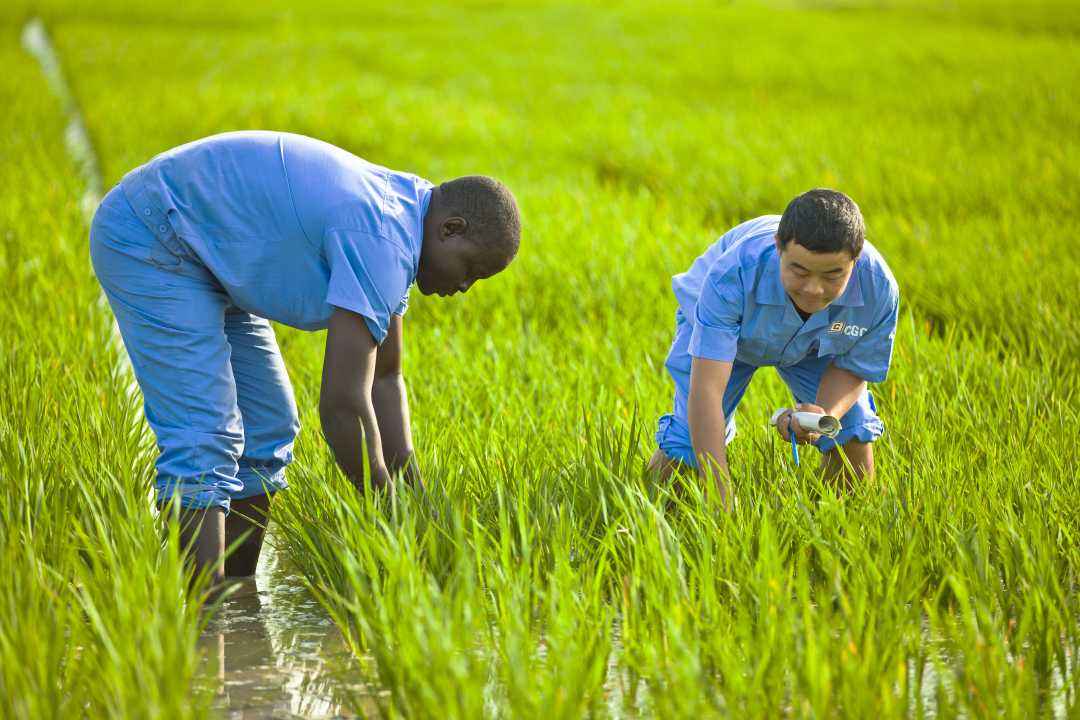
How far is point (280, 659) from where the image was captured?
204 cm

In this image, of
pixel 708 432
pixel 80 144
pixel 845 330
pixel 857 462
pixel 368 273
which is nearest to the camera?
pixel 368 273

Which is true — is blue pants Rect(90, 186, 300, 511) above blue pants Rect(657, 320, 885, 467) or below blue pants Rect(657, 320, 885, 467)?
above

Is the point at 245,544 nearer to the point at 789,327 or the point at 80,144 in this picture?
the point at 789,327

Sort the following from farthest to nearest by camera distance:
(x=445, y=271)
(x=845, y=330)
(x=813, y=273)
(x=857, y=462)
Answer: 1. (x=857, y=462)
2. (x=845, y=330)
3. (x=813, y=273)
4. (x=445, y=271)

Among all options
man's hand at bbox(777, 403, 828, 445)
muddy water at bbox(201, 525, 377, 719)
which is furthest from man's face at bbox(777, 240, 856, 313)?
muddy water at bbox(201, 525, 377, 719)

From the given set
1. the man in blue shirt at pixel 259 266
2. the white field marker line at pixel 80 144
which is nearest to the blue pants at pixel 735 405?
the man in blue shirt at pixel 259 266

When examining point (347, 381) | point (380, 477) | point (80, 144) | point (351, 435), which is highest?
point (80, 144)

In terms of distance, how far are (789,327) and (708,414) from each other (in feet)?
0.90

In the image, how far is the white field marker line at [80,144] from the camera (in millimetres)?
4011

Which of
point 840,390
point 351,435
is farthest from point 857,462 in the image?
point 351,435

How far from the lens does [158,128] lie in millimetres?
8203

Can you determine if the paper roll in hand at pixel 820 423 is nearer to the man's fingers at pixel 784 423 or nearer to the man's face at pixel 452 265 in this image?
the man's fingers at pixel 784 423

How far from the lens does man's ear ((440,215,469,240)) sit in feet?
6.91

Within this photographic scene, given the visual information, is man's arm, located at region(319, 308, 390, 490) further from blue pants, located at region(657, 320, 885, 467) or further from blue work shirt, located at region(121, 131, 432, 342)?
blue pants, located at region(657, 320, 885, 467)
